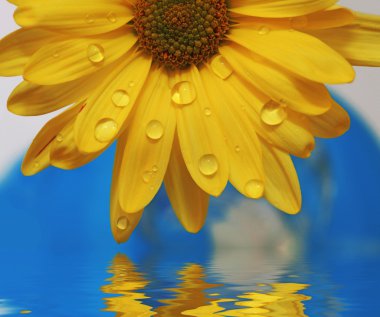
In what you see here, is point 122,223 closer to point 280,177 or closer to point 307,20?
point 280,177

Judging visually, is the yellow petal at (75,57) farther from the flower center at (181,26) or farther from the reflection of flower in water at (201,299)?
the reflection of flower in water at (201,299)

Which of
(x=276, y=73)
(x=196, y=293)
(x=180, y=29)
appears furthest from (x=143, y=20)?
(x=196, y=293)

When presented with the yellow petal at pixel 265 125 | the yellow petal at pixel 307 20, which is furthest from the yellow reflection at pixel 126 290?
the yellow petal at pixel 307 20

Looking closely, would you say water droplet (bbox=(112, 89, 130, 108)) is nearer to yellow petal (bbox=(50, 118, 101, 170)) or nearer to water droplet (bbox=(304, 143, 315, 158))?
yellow petal (bbox=(50, 118, 101, 170))

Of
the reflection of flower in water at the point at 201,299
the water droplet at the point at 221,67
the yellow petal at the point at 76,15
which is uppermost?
the yellow petal at the point at 76,15

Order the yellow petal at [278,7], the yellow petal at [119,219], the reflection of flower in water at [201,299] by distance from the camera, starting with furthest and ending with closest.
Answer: the yellow petal at [119,219] < the yellow petal at [278,7] < the reflection of flower in water at [201,299]

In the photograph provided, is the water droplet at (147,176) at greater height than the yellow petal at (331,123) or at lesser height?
lesser
